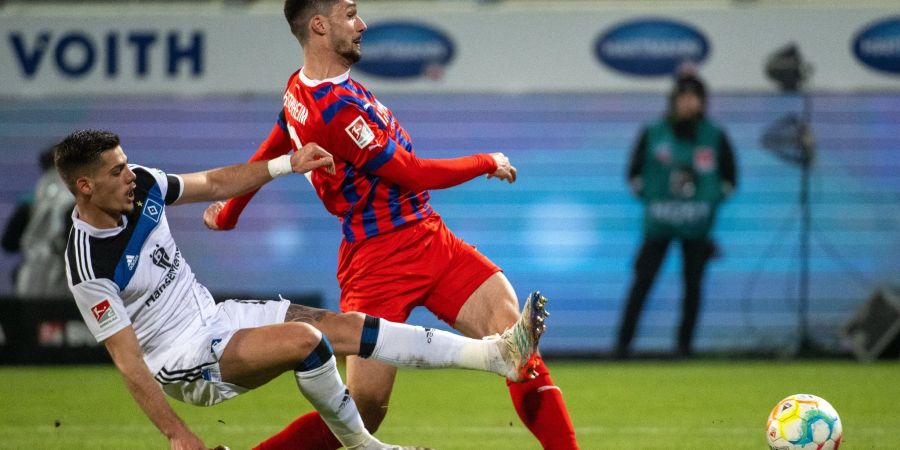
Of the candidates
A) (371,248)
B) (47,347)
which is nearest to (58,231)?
(47,347)

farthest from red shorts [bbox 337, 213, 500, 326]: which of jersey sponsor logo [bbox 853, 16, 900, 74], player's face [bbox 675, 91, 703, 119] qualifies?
jersey sponsor logo [bbox 853, 16, 900, 74]

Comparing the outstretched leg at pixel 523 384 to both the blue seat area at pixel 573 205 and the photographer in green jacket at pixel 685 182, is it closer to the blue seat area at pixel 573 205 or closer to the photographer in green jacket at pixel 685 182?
the photographer in green jacket at pixel 685 182

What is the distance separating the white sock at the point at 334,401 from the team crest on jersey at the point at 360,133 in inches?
39.2

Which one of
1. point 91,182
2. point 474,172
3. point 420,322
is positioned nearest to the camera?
point 91,182

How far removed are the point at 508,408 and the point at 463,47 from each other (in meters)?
5.15

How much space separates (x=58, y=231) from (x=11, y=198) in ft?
5.60

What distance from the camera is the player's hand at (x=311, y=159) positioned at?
5734 mm

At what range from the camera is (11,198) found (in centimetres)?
1483

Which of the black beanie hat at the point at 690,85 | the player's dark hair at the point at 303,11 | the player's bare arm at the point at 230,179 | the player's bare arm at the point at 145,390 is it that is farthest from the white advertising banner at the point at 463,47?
the player's bare arm at the point at 145,390

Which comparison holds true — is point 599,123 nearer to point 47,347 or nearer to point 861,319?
point 861,319

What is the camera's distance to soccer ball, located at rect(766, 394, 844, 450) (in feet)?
19.8

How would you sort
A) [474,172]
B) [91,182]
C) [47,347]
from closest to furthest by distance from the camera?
1. [91,182]
2. [474,172]
3. [47,347]

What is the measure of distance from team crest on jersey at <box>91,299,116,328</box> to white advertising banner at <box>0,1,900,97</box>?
8381 mm

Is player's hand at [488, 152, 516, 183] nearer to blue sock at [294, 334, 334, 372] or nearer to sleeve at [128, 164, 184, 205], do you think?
blue sock at [294, 334, 334, 372]
